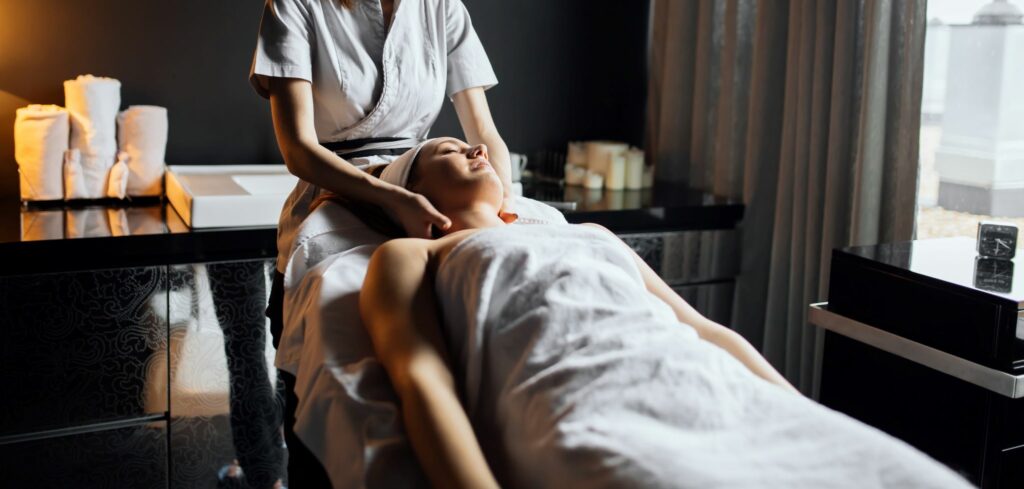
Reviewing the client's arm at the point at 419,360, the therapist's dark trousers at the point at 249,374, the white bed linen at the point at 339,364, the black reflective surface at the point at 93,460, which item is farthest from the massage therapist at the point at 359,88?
the black reflective surface at the point at 93,460

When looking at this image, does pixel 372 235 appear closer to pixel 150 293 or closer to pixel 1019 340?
pixel 150 293

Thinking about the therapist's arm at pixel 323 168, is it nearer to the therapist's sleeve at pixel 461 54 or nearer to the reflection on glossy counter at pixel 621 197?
the therapist's sleeve at pixel 461 54

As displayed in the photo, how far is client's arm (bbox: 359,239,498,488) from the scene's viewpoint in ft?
3.92

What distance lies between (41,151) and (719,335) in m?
1.85

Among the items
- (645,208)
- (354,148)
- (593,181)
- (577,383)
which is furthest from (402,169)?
(593,181)

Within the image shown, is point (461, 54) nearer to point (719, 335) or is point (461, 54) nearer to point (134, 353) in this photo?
point (719, 335)

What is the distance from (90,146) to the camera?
259 cm

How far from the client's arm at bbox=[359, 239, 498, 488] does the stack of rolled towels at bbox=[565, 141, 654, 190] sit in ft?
5.41

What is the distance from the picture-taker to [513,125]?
10.8 ft

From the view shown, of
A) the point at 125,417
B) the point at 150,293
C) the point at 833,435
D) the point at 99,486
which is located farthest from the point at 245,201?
the point at 833,435

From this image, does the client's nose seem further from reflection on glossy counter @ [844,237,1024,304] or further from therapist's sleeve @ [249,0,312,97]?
reflection on glossy counter @ [844,237,1024,304]

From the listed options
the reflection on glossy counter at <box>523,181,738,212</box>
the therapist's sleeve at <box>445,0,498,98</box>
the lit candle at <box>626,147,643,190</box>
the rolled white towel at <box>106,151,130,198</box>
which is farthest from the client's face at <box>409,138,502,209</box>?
the lit candle at <box>626,147,643,190</box>

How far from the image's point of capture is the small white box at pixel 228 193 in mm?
2324

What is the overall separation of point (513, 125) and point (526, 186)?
0.25 metres
